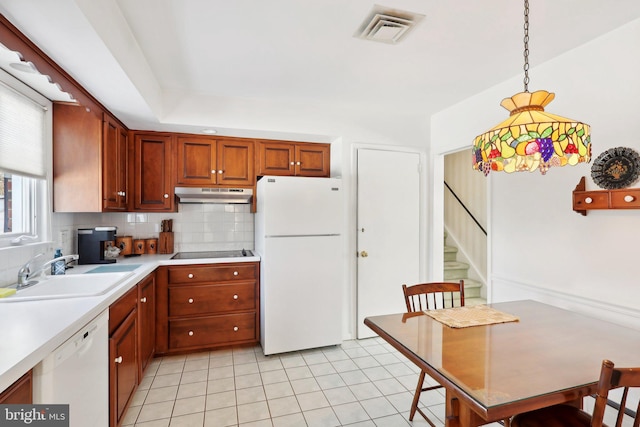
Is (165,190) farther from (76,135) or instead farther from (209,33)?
(209,33)

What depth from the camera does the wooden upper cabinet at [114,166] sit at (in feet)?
8.46

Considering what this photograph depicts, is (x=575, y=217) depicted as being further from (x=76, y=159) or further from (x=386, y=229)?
(x=76, y=159)

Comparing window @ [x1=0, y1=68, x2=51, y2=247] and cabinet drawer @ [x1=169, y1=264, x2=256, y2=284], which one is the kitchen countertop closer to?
window @ [x1=0, y1=68, x2=51, y2=247]

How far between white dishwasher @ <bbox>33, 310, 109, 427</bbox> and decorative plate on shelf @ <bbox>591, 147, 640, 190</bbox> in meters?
2.91

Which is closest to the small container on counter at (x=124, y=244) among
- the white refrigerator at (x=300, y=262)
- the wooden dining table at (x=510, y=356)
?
the white refrigerator at (x=300, y=262)

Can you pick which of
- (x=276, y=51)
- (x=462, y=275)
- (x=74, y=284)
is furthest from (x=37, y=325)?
(x=462, y=275)

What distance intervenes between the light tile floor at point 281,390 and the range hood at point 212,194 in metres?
1.50

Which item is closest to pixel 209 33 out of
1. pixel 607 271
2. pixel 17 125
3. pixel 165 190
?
pixel 17 125

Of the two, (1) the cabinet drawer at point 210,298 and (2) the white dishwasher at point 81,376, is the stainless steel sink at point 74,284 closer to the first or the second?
(2) the white dishwasher at point 81,376

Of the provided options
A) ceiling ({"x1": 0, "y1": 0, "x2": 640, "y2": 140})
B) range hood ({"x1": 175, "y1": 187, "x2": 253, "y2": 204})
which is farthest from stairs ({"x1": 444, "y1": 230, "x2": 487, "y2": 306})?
range hood ({"x1": 175, "y1": 187, "x2": 253, "y2": 204})

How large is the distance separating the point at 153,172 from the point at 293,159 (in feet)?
4.57

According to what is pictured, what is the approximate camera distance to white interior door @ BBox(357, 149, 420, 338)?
343cm

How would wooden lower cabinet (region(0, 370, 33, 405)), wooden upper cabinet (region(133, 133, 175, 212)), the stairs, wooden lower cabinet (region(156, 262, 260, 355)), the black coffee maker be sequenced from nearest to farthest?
1. wooden lower cabinet (region(0, 370, 33, 405))
2. the black coffee maker
3. wooden lower cabinet (region(156, 262, 260, 355))
4. wooden upper cabinet (region(133, 133, 175, 212))
5. the stairs

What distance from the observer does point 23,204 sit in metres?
2.22
